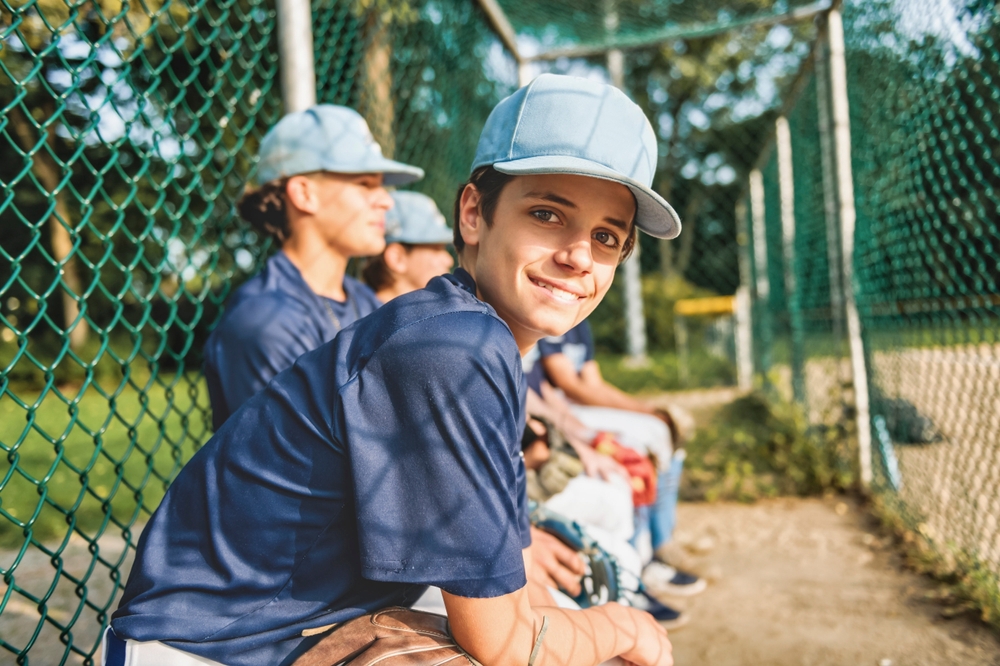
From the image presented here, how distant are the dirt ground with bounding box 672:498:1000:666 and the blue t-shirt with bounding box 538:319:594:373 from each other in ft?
3.52

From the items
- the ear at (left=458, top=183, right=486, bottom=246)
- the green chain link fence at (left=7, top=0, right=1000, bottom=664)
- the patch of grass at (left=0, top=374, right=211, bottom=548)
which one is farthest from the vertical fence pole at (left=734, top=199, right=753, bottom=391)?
the ear at (left=458, top=183, right=486, bottom=246)

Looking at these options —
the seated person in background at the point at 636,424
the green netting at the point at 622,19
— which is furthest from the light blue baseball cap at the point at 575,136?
the green netting at the point at 622,19

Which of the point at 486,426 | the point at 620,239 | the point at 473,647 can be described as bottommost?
the point at 473,647

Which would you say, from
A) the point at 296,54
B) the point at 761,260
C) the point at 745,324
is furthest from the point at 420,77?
the point at 745,324

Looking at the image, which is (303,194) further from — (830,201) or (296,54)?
(830,201)

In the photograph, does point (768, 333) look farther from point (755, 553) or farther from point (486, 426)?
point (486, 426)

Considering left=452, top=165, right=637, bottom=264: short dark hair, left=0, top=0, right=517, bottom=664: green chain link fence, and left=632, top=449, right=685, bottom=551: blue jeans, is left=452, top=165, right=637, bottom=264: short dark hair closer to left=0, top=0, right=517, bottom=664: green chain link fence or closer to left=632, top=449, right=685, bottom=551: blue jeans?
left=0, top=0, right=517, bottom=664: green chain link fence

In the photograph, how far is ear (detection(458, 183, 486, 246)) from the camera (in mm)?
1519

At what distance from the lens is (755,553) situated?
11.6 feet

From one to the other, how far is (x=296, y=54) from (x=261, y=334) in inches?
45.8

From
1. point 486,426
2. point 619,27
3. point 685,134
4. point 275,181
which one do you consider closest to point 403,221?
point 275,181

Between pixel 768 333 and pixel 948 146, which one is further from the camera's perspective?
pixel 768 333

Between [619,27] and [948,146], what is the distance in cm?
512

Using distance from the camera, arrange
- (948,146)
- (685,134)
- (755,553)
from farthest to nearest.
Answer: (685,134)
(755,553)
(948,146)
